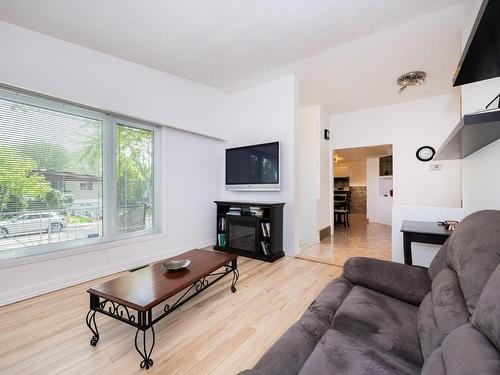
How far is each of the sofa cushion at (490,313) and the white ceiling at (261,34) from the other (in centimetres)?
242

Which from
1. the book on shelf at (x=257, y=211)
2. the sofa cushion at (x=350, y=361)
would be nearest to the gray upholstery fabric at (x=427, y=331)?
the sofa cushion at (x=350, y=361)

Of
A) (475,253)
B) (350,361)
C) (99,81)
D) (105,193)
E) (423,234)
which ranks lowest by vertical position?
(350,361)

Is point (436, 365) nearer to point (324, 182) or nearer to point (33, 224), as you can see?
point (33, 224)

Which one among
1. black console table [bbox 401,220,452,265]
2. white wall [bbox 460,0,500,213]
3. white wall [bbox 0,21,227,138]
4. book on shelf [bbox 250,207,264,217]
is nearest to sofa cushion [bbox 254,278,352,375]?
black console table [bbox 401,220,452,265]

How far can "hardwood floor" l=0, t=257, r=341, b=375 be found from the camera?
136 cm

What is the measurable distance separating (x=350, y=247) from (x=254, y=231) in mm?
1868

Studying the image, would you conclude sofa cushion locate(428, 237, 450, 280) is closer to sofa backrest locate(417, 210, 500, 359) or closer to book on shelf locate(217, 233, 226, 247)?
sofa backrest locate(417, 210, 500, 359)

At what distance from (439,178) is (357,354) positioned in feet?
15.0

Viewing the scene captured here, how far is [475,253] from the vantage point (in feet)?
3.12

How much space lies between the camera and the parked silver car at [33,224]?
2.17 m

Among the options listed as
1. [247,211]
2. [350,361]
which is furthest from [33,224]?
[350,361]

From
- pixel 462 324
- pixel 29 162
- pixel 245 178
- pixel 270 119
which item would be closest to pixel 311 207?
pixel 245 178

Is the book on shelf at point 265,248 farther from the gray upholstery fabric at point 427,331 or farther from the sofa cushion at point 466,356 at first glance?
the sofa cushion at point 466,356

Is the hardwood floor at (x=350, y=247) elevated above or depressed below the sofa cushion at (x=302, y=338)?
below
